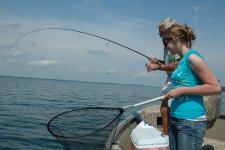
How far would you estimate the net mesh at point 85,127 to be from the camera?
3.78 m

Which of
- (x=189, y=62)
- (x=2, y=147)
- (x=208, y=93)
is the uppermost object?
(x=189, y=62)

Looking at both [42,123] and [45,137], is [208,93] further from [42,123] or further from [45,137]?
[42,123]

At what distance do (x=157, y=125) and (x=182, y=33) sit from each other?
188 inches

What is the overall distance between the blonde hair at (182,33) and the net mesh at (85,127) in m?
1.22

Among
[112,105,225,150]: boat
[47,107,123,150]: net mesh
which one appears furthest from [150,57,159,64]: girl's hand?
[47,107,123,150]: net mesh

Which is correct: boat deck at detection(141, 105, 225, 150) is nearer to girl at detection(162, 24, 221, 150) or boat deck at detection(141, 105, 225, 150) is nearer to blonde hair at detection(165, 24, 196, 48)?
girl at detection(162, 24, 221, 150)

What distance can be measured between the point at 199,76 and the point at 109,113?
1475 millimetres

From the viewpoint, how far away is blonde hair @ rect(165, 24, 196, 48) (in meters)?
3.33

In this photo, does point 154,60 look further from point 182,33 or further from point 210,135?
point 210,135

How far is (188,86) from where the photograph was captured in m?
3.29

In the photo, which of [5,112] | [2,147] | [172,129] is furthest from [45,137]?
[172,129]

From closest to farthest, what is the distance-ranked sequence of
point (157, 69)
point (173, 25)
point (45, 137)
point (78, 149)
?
point (173, 25) → point (78, 149) → point (157, 69) → point (45, 137)

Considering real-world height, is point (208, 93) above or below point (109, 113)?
above

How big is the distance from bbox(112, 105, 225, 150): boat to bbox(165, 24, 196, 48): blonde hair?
2458mm
